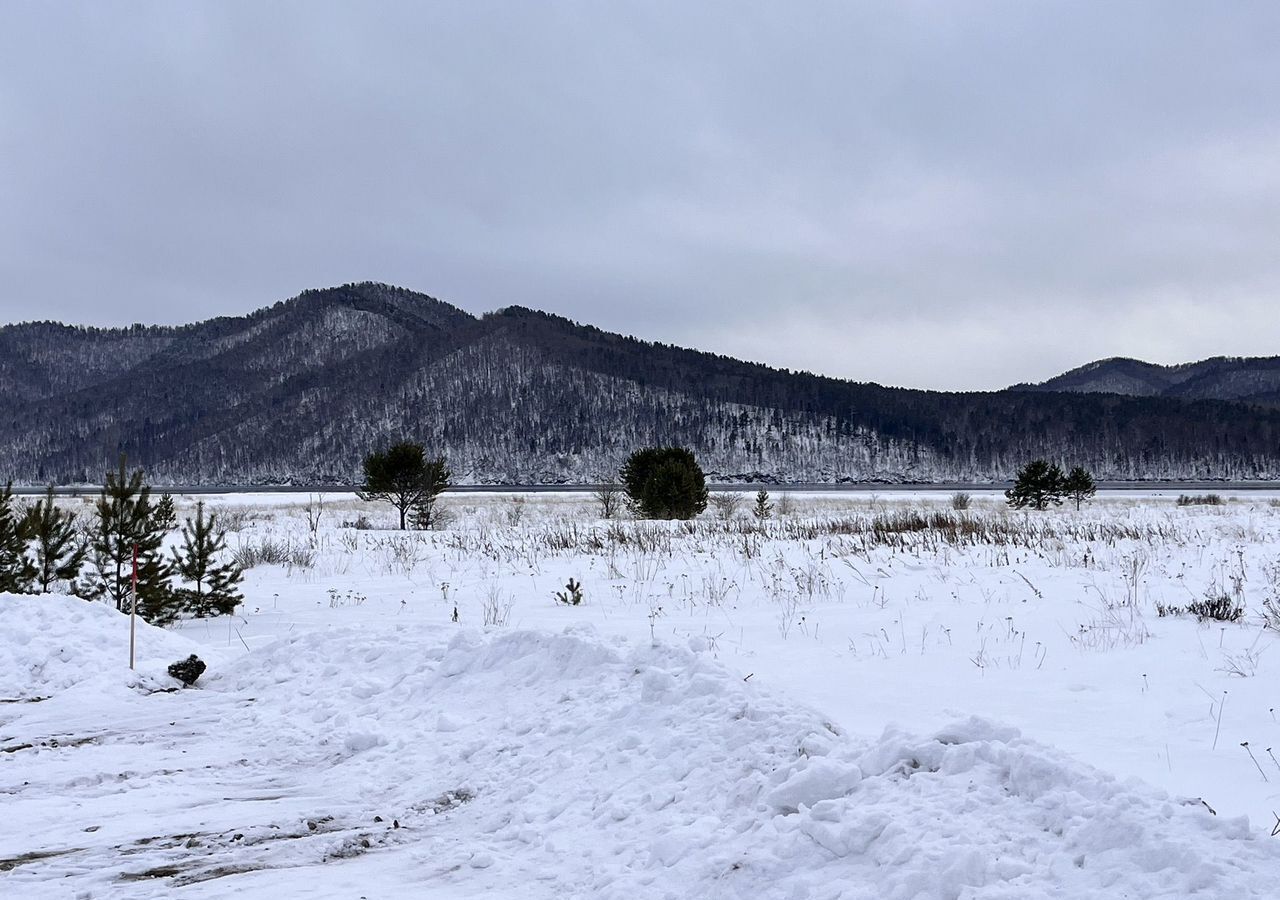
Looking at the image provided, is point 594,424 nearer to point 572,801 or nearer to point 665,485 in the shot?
point 665,485

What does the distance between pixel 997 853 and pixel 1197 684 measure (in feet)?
12.8

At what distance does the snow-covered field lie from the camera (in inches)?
128

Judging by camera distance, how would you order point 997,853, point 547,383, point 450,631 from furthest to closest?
1. point 547,383
2. point 450,631
3. point 997,853

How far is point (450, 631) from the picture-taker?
864cm

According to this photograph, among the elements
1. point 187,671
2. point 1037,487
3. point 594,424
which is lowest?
point 187,671

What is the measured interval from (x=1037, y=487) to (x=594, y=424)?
115819 mm

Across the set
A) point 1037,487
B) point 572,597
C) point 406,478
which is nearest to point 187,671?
point 572,597

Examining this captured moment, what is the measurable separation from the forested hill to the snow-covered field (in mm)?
119983

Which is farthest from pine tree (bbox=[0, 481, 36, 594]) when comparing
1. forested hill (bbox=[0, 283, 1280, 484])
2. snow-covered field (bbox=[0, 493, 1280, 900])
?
forested hill (bbox=[0, 283, 1280, 484])

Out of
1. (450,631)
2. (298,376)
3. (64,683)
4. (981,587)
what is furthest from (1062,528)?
(298,376)

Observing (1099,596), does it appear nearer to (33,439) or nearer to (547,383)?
(547,383)

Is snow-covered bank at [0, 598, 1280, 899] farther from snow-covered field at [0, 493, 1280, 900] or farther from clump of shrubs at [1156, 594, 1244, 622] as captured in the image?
clump of shrubs at [1156, 594, 1244, 622]

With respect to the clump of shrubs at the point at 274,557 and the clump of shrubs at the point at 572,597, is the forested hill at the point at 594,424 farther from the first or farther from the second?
the clump of shrubs at the point at 572,597

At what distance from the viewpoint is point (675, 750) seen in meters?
4.77
